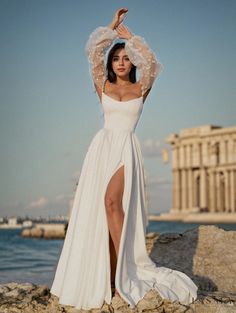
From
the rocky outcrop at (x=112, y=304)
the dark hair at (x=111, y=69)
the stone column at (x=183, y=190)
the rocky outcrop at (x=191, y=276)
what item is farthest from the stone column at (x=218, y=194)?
the dark hair at (x=111, y=69)

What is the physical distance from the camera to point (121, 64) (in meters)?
4.40

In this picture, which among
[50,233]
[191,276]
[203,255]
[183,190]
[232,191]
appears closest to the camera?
[191,276]

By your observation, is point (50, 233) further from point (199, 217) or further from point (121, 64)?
point (121, 64)

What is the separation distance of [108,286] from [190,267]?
3761 mm

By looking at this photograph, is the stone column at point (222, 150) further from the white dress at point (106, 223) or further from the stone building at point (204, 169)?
the white dress at point (106, 223)

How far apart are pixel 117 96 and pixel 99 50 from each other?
0.39 m

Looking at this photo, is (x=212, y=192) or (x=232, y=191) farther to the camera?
(x=212, y=192)

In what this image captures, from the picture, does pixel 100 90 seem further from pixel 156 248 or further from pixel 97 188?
pixel 156 248

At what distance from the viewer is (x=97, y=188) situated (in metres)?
4.23

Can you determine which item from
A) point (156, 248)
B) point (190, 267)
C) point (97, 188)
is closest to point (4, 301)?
point (97, 188)

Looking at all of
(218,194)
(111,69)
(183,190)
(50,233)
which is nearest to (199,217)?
(218,194)

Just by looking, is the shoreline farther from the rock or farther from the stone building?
the rock

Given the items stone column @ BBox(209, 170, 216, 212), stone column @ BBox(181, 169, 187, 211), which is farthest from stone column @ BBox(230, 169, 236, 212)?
stone column @ BBox(181, 169, 187, 211)

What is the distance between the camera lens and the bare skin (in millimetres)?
4156
